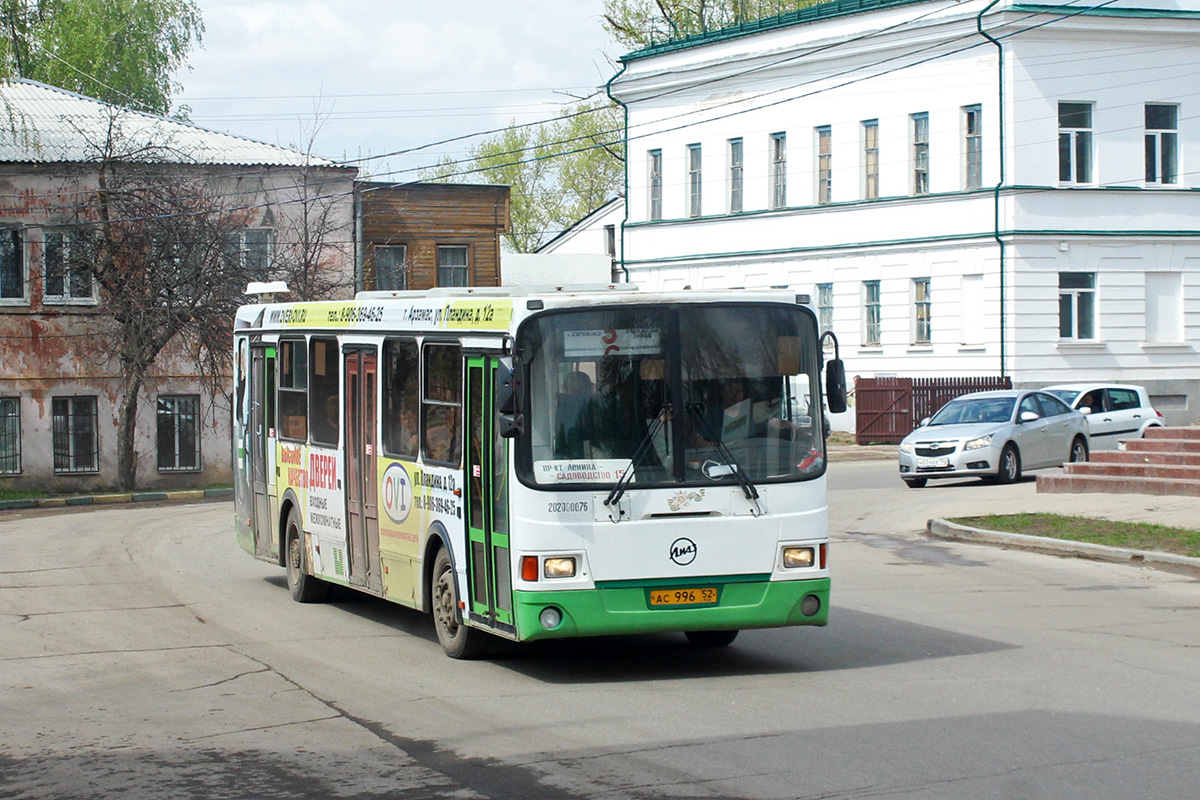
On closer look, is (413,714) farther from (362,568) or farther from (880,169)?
(880,169)

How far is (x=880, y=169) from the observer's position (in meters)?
42.8

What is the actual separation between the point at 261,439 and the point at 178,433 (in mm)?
22662

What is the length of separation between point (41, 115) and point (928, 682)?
3447 cm

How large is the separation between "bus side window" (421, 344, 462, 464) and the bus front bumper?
4.92ft

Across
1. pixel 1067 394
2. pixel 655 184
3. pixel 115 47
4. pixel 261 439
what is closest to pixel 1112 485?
pixel 1067 394

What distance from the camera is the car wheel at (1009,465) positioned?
2634 centimetres

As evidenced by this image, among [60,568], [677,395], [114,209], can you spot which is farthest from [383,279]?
[677,395]

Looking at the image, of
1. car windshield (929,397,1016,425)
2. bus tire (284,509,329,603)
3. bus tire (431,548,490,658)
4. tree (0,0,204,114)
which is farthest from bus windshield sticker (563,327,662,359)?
tree (0,0,204,114)

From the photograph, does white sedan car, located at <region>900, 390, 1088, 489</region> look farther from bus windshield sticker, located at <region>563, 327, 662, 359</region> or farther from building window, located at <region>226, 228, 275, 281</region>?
bus windshield sticker, located at <region>563, 327, 662, 359</region>

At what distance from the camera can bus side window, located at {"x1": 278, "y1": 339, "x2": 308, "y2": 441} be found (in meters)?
14.3

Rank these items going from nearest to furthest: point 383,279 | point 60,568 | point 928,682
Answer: point 928,682
point 60,568
point 383,279

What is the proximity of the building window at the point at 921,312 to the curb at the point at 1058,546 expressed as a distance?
72.2 feet

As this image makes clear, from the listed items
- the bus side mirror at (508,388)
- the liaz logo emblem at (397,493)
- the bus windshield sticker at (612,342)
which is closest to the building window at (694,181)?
the liaz logo emblem at (397,493)

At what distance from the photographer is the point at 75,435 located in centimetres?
3650
